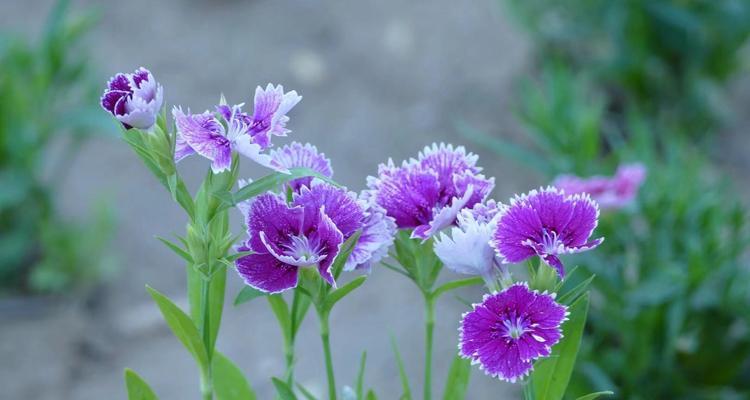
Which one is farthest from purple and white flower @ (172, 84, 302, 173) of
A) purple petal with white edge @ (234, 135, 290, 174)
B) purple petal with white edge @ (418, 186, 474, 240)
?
purple petal with white edge @ (418, 186, 474, 240)

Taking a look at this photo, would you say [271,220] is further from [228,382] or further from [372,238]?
[228,382]

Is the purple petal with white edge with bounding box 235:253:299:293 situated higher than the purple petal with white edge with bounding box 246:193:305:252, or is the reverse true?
the purple petal with white edge with bounding box 246:193:305:252

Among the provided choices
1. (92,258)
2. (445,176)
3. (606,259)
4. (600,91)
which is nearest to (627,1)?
(600,91)

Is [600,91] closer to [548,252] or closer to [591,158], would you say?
[591,158]

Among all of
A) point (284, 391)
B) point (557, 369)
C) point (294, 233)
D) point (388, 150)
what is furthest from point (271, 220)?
point (388, 150)

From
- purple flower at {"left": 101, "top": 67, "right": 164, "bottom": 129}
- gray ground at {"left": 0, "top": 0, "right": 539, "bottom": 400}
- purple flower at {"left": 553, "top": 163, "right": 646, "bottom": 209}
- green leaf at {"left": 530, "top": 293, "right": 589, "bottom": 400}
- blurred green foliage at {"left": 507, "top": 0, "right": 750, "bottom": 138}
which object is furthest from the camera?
blurred green foliage at {"left": 507, "top": 0, "right": 750, "bottom": 138}

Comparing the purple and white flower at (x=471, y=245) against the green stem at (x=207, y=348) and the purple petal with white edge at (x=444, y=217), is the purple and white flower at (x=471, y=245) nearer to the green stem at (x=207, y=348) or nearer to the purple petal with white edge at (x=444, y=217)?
the purple petal with white edge at (x=444, y=217)

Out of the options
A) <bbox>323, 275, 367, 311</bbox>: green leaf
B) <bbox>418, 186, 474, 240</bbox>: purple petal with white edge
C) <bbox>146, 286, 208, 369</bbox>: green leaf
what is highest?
<bbox>418, 186, 474, 240</bbox>: purple petal with white edge

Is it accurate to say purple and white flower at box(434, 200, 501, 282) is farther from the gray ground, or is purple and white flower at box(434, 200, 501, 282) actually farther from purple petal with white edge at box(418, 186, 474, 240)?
the gray ground
